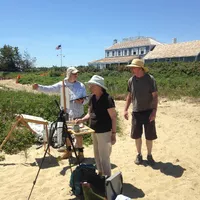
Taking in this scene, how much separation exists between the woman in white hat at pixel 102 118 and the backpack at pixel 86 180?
211 mm

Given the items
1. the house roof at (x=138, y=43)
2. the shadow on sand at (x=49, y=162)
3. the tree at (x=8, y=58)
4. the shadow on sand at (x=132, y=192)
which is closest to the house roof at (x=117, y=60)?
the house roof at (x=138, y=43)

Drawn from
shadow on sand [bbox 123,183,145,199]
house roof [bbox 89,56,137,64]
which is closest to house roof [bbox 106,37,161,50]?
house roof [bbox 89,56,137,64]

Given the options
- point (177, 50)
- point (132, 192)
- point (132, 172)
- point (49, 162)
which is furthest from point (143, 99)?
point (177, 50)

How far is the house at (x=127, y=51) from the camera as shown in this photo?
50.3 meters

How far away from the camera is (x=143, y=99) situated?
4.48m

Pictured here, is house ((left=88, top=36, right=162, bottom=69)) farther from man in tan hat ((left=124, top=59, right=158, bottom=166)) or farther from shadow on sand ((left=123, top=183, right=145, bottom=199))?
shadow on sand ((left=123, top=183, right=145, bottom=199))

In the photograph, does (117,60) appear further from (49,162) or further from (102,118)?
(102,118)

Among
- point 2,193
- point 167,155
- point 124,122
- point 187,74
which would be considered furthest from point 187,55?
point 2,193

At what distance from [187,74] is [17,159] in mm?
23390

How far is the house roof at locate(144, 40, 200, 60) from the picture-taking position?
131ft

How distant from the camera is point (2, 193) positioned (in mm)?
3818

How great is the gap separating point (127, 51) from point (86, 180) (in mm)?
52416

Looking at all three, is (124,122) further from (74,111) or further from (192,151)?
(74,111)

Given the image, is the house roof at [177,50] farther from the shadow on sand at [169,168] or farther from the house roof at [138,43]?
the shadow on sand at [169,168]
